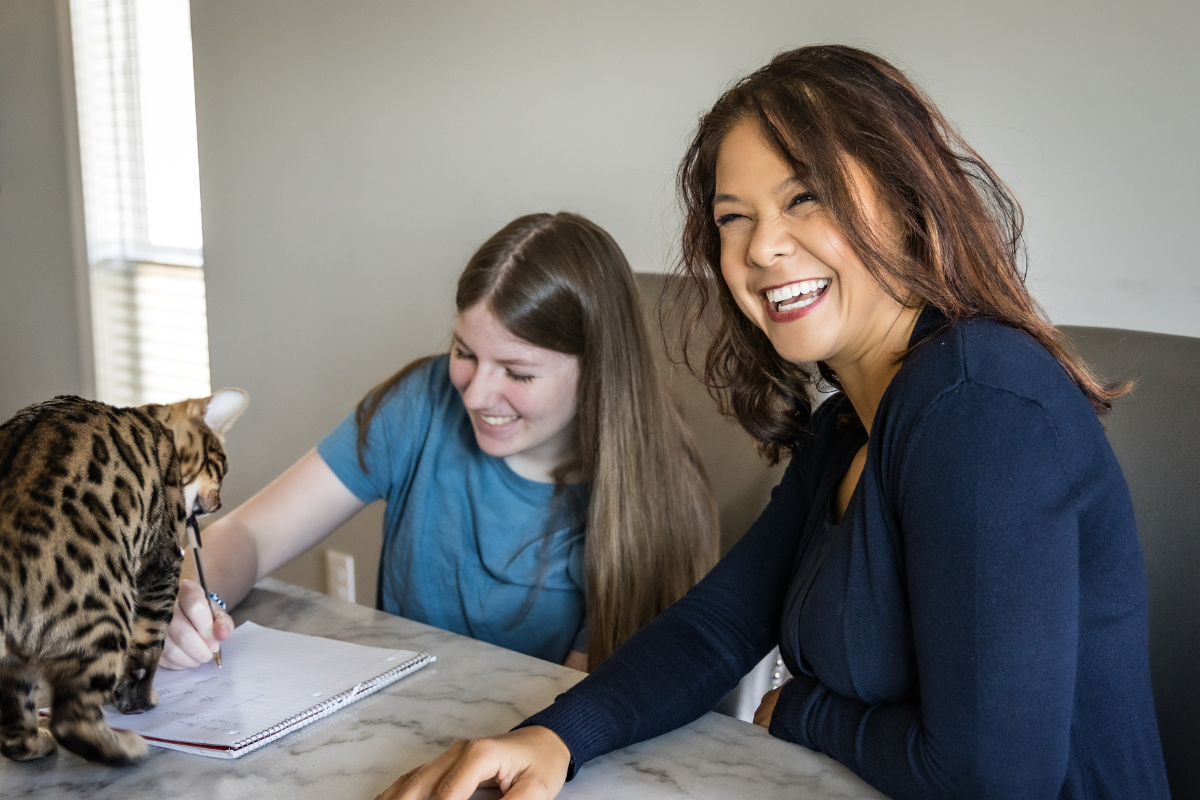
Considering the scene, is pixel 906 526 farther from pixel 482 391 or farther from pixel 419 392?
pixel 419 392

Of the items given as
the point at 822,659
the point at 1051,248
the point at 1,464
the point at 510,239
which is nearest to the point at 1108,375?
the point at 1051,248

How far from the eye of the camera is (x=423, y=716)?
95 centimetres

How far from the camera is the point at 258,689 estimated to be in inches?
39.0

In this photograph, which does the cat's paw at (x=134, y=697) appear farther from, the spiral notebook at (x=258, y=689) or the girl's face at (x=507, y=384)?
the girl's face at (x=507, y=384)

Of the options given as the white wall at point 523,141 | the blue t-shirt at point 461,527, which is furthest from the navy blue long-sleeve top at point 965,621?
the white wall at point 523,141

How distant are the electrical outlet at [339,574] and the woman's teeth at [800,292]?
1.87 meters

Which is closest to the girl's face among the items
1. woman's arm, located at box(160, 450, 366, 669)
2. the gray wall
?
woman's arm, located at box(160, 450, 366, 669)

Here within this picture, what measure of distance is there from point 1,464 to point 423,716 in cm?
44

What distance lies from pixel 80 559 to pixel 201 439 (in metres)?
0.25

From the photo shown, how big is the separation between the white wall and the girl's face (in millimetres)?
482

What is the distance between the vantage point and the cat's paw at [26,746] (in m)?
0.81

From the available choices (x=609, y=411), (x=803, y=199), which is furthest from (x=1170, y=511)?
(x=609, y=411)

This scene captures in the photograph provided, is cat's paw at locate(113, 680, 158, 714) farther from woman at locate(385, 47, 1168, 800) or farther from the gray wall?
the gray wall

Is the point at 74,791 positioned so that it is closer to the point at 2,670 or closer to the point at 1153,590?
the point at 2,670
